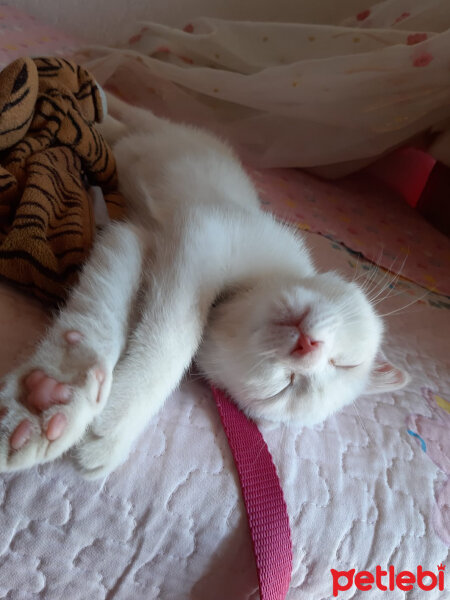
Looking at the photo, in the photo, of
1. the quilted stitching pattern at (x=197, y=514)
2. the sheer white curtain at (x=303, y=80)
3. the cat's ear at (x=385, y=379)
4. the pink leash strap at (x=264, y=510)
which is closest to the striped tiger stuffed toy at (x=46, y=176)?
the quilted stitching pattern at (x=197, y=514)

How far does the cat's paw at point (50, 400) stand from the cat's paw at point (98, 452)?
29 millimetres

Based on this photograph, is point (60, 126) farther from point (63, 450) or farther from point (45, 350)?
point (63, 450)

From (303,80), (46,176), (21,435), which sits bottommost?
(21,435)

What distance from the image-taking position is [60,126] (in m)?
0.77

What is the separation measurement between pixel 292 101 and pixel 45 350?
124 cm

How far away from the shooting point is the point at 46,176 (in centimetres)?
68

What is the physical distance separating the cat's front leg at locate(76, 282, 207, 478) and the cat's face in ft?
0.19

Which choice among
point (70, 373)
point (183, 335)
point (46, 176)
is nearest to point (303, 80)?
point (46, 176)

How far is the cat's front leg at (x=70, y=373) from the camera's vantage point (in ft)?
1.43

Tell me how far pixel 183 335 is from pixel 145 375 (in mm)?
81

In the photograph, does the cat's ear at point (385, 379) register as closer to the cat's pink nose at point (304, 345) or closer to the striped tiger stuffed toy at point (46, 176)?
the cat's pink nose at point (304, 345)

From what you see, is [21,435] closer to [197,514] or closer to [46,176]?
[197,514]

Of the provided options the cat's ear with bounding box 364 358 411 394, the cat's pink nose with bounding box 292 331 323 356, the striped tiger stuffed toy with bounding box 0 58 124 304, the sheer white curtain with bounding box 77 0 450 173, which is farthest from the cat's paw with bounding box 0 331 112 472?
the sheer white curtain with bounding box 77 0 450 173

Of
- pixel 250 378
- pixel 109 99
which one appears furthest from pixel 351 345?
pixel 109 99
